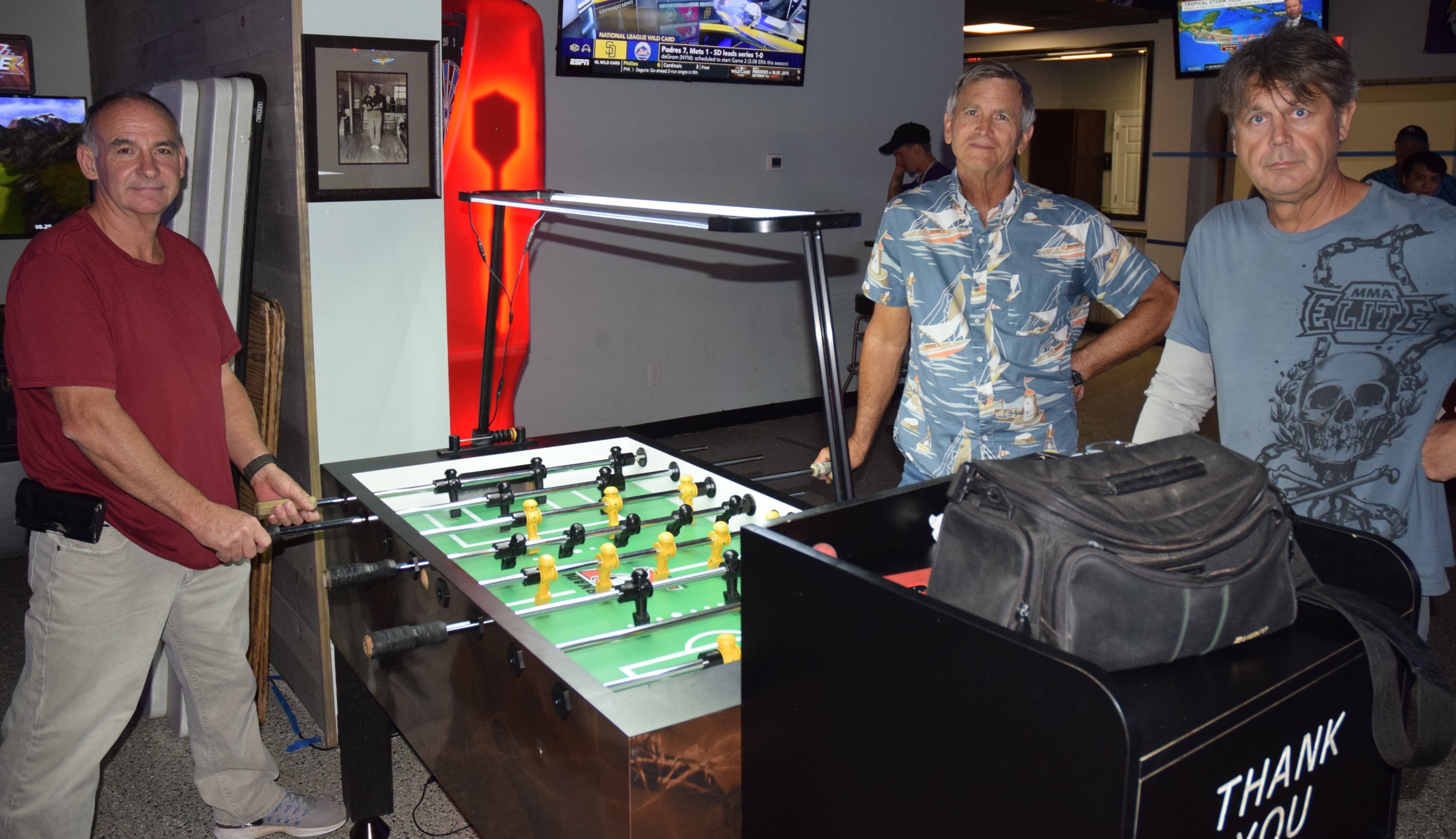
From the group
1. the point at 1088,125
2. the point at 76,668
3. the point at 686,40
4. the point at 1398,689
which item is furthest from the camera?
the point at 1088,125

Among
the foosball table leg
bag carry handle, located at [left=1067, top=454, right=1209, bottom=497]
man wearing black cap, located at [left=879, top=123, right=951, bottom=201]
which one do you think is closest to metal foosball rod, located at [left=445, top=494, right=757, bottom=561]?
the foosball table leg

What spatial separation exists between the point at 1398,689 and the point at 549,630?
1.13 metres

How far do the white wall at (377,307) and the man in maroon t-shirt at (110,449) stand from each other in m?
0.44

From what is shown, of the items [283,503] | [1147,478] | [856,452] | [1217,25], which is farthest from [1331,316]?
[1217,25]

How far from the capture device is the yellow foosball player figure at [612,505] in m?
2.16

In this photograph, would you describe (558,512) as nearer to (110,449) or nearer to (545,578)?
(545,578)

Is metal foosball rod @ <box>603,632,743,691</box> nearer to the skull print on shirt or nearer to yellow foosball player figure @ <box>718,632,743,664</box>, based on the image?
yellow foosball player figure @ <box>718,632,743,664</box>

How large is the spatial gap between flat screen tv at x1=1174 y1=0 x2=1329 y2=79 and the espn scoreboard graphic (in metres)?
6.05

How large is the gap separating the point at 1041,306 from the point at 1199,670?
47.7 inches

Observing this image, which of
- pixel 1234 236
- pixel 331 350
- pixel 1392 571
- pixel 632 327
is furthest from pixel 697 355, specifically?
pixel 1392 571

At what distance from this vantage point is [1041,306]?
2.10 meters

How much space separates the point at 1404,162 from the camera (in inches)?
213

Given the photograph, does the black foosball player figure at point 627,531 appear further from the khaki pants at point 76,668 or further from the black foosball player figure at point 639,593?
the khaki pants at point 76,668

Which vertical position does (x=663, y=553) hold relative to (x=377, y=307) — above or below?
below
